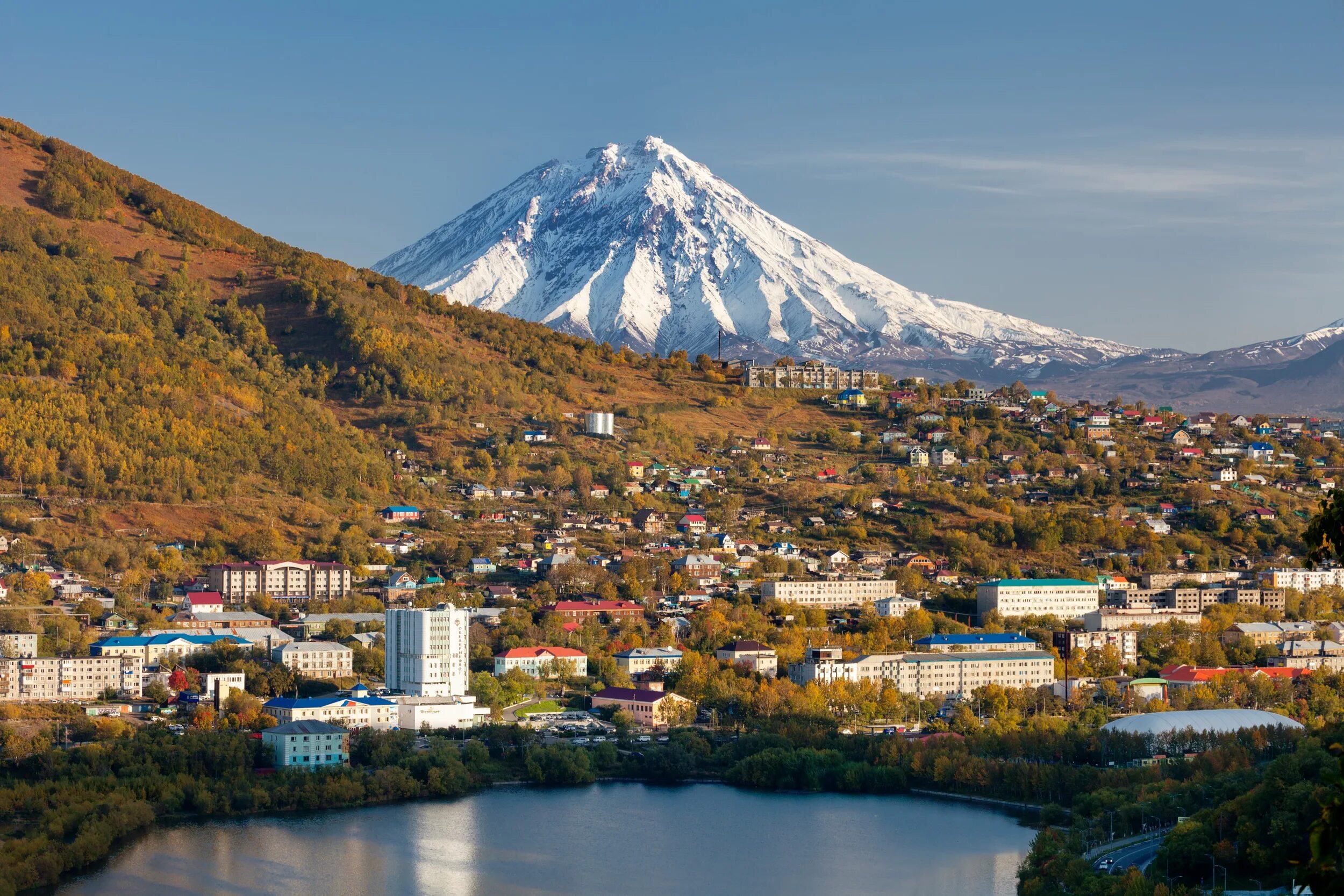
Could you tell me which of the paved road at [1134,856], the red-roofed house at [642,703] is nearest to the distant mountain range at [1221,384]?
the red-roofed house at [642,703]

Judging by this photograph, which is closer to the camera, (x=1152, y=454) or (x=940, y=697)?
(x=940, y=697)

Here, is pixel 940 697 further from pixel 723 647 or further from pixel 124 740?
pixel 124 740

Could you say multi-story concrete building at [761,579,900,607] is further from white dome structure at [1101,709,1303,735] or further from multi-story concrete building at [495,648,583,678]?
white dome structure at [1101,709,1303,735]

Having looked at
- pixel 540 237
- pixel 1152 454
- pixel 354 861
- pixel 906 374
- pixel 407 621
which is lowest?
pixel 354 861

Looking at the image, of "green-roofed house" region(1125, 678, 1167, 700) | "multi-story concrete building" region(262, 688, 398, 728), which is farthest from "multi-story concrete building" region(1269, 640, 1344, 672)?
"multi-story concrete building" region(262, 688, 398, 728)

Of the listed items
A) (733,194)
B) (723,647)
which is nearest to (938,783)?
(723,647)

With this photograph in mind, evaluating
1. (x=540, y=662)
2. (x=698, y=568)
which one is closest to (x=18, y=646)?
(x=540, y=662)
